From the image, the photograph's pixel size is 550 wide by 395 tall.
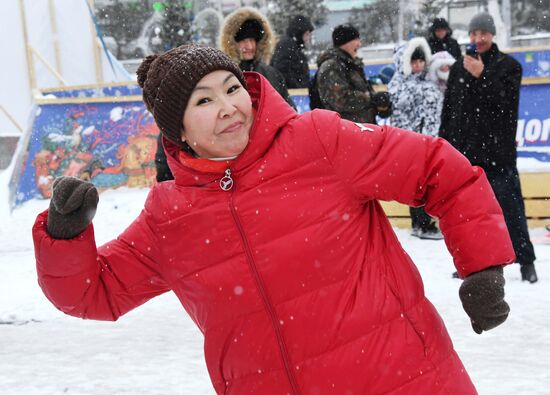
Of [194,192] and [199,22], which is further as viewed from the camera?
[199,22]

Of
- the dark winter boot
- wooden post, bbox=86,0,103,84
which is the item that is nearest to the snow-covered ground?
the dark winter boot

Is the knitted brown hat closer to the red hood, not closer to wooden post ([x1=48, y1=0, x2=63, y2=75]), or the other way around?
the red hood

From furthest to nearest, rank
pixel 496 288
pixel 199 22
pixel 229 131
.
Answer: pixel 199 22
pixel 229 131
pixel 496 288

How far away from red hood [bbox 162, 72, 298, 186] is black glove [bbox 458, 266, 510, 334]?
62 centimetres

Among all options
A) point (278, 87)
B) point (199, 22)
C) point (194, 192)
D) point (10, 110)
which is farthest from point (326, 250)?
point (199, 22)

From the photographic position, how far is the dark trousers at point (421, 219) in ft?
24.2

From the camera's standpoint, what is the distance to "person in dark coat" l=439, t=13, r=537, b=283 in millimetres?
5590

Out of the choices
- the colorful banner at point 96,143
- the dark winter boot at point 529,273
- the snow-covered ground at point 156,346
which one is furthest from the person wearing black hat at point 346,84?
the colorful banner at point 96,143

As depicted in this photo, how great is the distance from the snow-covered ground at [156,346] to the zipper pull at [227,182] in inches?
89.4

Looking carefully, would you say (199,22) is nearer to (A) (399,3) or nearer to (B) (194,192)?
(A) (399,3)

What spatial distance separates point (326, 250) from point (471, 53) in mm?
4141

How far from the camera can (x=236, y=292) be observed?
199cm

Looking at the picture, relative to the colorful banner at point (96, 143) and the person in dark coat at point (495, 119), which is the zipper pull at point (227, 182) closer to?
the person in dark coat at point (495, 119)

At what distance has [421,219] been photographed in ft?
24.3
